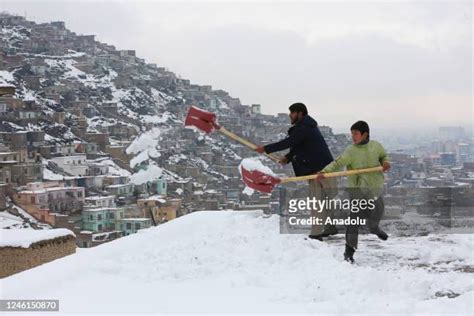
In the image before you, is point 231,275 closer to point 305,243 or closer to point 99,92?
point 305,243

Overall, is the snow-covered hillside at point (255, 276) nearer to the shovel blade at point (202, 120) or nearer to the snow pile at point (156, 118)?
the shovel blade at point (202, 120)

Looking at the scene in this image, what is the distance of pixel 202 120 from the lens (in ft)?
25.7

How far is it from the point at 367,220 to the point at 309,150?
1.04m

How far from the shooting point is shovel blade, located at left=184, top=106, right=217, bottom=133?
7.82 m

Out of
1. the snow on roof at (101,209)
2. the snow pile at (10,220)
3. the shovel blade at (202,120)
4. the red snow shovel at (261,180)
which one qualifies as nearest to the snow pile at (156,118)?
the snow on roof at (101,209)

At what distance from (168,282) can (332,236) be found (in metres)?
2.48

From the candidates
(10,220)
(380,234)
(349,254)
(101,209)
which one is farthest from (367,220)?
(101,209)

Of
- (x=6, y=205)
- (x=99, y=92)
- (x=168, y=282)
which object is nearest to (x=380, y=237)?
(x=168, y=282)

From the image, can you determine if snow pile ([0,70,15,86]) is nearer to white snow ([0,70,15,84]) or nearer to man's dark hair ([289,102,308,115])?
white snow ([0,70,15,84])

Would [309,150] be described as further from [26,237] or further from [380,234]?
[26,237]

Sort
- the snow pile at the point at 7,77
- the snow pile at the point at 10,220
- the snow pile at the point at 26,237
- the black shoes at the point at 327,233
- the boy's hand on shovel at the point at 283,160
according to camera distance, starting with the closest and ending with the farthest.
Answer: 1. the black shoes at the point at 327,233
2. the boy's hand on shovel at the point at 283,160
3. the snow pile at the point at 26,237
4. the snow pile at the point at 10,220
5. the snow pile at the point at 7,77

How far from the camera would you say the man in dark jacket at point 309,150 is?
677cm

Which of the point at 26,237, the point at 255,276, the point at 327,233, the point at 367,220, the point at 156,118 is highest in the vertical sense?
the point at 156,118

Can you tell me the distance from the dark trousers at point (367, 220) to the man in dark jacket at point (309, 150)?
57cm
